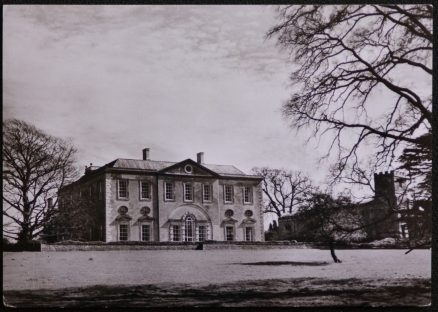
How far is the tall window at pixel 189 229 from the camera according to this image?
7.32m

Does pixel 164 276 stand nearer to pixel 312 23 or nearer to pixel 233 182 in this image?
pixel 233 182

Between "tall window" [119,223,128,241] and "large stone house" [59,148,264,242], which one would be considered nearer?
"large stone house" [59,148,264,242]

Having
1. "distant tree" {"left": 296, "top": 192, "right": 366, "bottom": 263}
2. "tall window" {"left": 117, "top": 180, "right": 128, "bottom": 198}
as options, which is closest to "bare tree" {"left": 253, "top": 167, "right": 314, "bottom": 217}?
"distant tree" {"left": 296, "top": 192, "right": 366, "bottom": 263}

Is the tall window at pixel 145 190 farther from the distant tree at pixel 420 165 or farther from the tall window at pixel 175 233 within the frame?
the distant tree at pixel 420 165

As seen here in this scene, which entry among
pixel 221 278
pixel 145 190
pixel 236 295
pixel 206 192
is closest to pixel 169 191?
pixel 145 190

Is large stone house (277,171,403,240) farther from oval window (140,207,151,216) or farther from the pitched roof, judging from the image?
oval window (140,207,151,216)

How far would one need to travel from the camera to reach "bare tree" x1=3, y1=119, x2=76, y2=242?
6.70 metres

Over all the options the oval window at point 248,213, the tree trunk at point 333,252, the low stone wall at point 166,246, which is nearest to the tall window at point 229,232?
the low stone wall at point 166,246

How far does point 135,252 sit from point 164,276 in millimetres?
608

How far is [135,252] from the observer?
726 centimetres

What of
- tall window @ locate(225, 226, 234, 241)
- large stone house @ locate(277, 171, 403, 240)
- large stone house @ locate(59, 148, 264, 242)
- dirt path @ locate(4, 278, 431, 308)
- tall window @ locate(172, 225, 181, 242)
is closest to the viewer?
dirt path @ locate(4, 278, 431, 308)

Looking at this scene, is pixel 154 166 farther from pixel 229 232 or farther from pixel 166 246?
pixel 229 232

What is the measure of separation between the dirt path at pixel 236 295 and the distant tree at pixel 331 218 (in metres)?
0.62

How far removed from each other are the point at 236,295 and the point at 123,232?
180 centimetres
